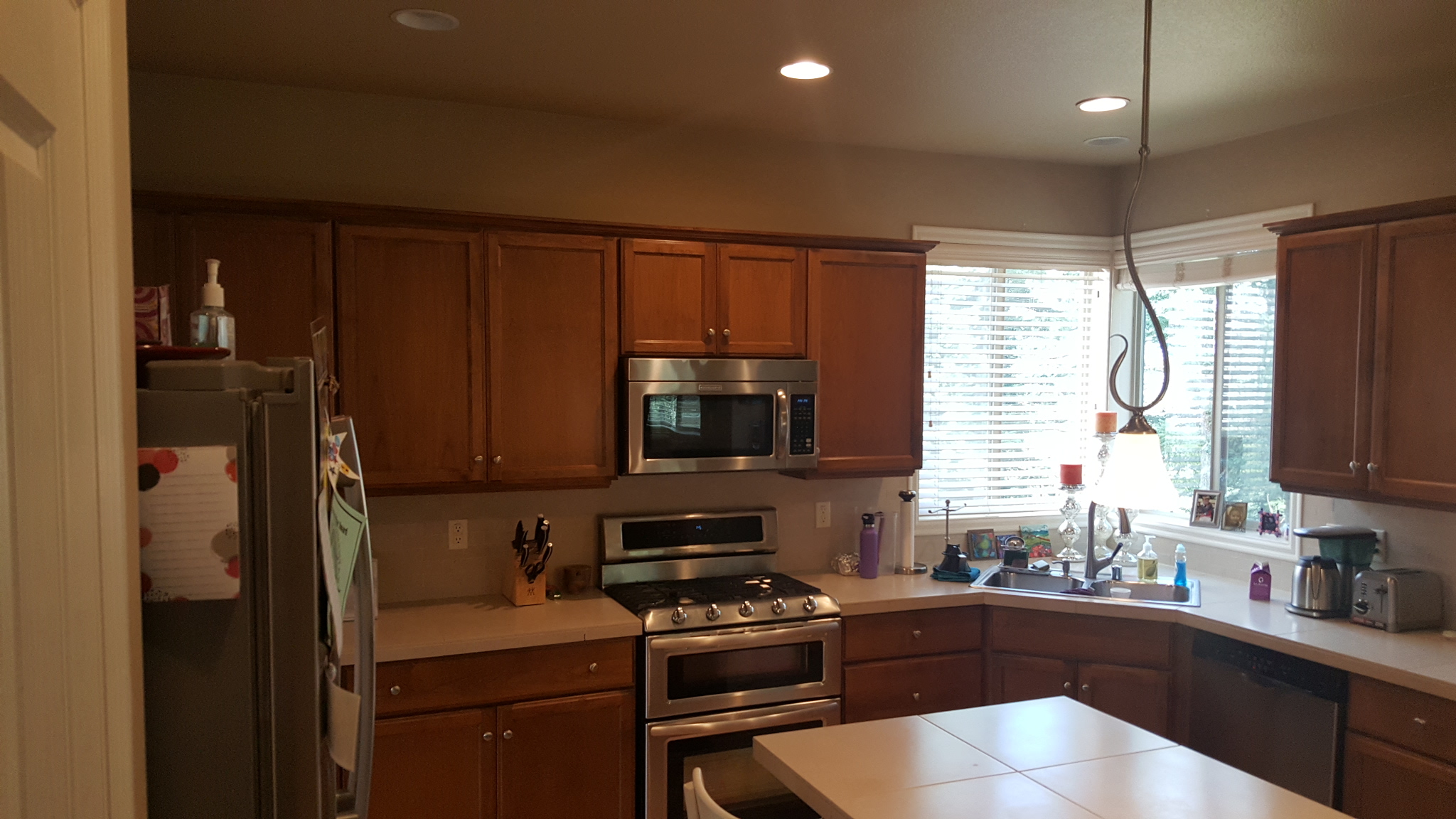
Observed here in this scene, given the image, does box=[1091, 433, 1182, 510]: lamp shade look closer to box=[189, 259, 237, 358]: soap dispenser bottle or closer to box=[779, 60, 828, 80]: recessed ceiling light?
box=[779, 60, 828, 80]: recessed ceiling light

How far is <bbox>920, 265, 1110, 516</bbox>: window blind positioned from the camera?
4.35m

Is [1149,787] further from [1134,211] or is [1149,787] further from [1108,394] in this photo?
[1134,211]

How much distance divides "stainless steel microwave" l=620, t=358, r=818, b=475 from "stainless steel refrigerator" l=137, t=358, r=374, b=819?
215 cm

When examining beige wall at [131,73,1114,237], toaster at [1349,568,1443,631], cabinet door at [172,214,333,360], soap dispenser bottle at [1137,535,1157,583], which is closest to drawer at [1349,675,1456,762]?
toaster at [1349,568,1443,631]

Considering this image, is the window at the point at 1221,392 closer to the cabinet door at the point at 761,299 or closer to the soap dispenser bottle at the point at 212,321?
the cabinet door at the point at 761,299

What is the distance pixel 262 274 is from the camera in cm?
296

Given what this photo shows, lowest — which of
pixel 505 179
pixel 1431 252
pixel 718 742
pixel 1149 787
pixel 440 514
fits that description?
pixel 718 742

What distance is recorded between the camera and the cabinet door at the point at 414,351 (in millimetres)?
3070

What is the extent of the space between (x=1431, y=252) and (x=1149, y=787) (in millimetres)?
2029

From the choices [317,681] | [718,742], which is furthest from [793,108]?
[317,681]

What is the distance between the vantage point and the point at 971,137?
13.0 ft

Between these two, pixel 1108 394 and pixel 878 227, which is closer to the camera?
pixel 878 227

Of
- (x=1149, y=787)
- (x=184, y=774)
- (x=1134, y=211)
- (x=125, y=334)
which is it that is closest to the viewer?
(x=125, y=334)

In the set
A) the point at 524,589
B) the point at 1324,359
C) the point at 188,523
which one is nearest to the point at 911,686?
the point at 524,589
